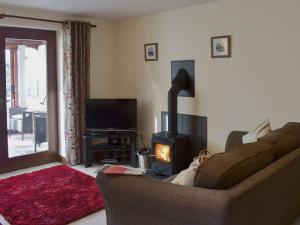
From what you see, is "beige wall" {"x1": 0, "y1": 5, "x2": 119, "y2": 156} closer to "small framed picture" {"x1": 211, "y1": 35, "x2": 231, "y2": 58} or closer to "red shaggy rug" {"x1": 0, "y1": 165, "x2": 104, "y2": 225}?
"red shaggy rug" {"x1": 0, "y1": 165, "x2": 104, "y2": 225}

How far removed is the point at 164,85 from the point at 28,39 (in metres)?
2.03

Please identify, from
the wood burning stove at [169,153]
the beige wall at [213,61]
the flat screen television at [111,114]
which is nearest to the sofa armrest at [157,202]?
the wood burning stove at [169,153]

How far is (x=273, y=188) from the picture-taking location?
173 cm

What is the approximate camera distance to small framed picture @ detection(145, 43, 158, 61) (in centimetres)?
455

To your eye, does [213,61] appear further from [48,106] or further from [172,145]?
[48,106]

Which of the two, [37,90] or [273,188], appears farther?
[37,90]

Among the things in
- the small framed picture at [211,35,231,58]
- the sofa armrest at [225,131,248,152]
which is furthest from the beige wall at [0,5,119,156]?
the sofa armrest at [225,131,248,152]

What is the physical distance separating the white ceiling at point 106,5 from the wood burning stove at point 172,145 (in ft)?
2.87

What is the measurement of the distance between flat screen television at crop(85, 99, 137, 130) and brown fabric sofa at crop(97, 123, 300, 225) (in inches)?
107

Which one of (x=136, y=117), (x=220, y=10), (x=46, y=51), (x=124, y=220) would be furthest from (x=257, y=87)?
(x=46, y=51)

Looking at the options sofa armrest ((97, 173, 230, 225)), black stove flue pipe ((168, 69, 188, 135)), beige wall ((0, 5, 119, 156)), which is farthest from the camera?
beige wall ((0, 5, 119, 156))

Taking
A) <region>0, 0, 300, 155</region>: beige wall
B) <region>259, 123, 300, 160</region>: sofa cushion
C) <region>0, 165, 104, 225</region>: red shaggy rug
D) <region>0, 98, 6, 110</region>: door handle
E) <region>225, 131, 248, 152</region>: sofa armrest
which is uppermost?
<region>0, 0, 300, 155</region>: beige wall

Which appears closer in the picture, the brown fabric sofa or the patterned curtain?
the brown fabric sofa

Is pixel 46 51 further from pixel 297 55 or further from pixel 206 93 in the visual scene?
pixel 297 55
